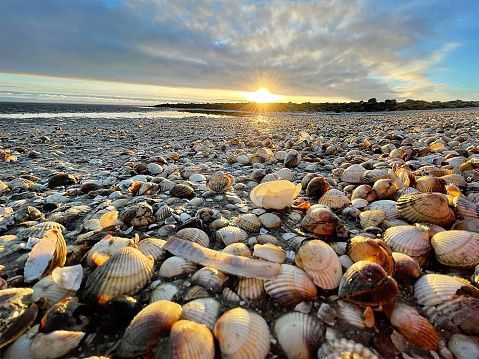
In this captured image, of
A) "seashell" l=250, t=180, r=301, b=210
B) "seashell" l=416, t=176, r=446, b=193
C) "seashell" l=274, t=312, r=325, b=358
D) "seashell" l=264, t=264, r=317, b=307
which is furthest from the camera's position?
"seashell" l=416, t=176, r=446, b=193

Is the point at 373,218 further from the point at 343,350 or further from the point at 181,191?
the point at 181,191

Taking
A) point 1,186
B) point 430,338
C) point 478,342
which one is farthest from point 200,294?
point 1,186

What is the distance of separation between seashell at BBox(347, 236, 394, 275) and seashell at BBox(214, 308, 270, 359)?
79 centimetres

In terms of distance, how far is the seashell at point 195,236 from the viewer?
1.98 metres

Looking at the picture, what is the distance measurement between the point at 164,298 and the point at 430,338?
145 centimetres

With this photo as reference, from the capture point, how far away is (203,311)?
131cm

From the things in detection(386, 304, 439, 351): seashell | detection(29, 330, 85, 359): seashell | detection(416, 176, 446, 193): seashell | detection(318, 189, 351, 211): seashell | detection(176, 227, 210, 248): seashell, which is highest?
detection(416, 176, 446, 193): seashell

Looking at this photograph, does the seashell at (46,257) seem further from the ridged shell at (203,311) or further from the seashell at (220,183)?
the seashell at (220,183)

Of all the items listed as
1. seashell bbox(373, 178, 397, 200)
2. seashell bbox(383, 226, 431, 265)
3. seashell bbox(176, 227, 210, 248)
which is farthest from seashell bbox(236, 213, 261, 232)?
seashell bbox(373, 178, 397, 200)

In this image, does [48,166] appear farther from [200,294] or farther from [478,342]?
[478,342]

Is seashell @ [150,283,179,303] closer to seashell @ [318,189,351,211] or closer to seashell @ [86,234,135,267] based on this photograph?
seashell @ [86,234,135,267]

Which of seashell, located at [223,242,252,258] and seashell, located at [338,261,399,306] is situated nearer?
seashell, located at [338,261,399,306]

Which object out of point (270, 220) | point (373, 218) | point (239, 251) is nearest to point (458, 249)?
point (373, 218)

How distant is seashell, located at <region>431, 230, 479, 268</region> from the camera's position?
1.54m
